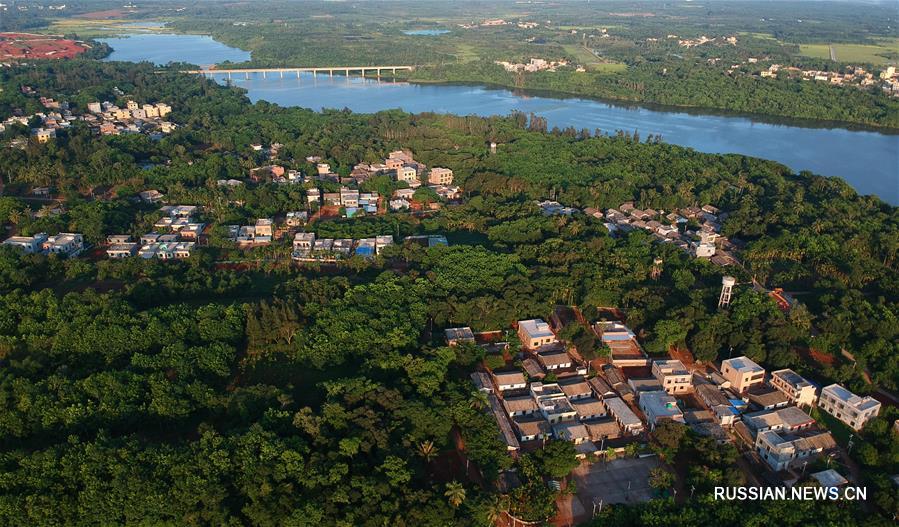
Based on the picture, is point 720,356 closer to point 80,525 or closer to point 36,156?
point 80,525

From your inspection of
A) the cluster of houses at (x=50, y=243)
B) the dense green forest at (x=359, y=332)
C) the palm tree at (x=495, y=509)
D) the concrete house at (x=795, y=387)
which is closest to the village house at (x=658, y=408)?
the dense green forest at (x=359, y=332)

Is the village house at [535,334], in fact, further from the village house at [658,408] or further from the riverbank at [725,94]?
the riverbank at [725,94]

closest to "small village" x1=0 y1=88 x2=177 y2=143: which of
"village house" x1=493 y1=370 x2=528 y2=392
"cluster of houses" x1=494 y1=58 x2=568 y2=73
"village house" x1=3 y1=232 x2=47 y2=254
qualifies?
"village house" x1=3 y1=232 x2=47 y2=254

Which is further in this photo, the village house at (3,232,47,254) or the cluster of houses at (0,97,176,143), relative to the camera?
the cluster of houses at (0,97,176,143)

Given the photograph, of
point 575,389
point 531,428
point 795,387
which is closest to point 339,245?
point 575,389

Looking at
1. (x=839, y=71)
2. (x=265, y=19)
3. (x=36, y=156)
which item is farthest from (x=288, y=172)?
(x=265, y=19)

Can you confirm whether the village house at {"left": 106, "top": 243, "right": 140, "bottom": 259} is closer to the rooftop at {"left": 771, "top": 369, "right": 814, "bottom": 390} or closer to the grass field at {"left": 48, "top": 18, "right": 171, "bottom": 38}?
the rooftop at {"left": 771, "top": 369, "right": 814, "bottom": 390}
